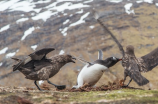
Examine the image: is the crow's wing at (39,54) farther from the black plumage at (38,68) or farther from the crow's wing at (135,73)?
the crow's wing at (135,73)

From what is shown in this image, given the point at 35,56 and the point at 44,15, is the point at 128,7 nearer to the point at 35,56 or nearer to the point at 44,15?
the point at 44,15

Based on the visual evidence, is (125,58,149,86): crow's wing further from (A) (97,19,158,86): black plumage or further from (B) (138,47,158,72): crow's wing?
(B) (138,47,158,72): crow's wing

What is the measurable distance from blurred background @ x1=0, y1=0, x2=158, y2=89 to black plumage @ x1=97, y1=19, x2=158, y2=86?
267 feet

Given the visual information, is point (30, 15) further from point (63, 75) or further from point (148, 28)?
point (148, 28)

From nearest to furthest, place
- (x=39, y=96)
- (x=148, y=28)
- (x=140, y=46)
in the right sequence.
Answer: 1. (x=39, y=96)
2. (x=140, y=46)
3. (x=148, y=28)

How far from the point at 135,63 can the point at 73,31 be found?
380 feet

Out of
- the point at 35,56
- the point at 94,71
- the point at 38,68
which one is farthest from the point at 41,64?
the point at 94,71

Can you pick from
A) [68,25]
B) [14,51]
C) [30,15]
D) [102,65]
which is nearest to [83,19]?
[68,25]

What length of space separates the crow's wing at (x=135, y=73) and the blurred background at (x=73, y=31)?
82115 millimetres

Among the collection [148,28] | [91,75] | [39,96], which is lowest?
[148,28]

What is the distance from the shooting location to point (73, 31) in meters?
124

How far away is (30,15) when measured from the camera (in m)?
141

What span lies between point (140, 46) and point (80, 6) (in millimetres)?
52344

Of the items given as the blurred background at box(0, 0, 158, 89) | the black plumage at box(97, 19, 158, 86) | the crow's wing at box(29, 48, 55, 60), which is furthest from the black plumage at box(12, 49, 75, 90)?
the blurred background at box(0, 0, 158, 89)
